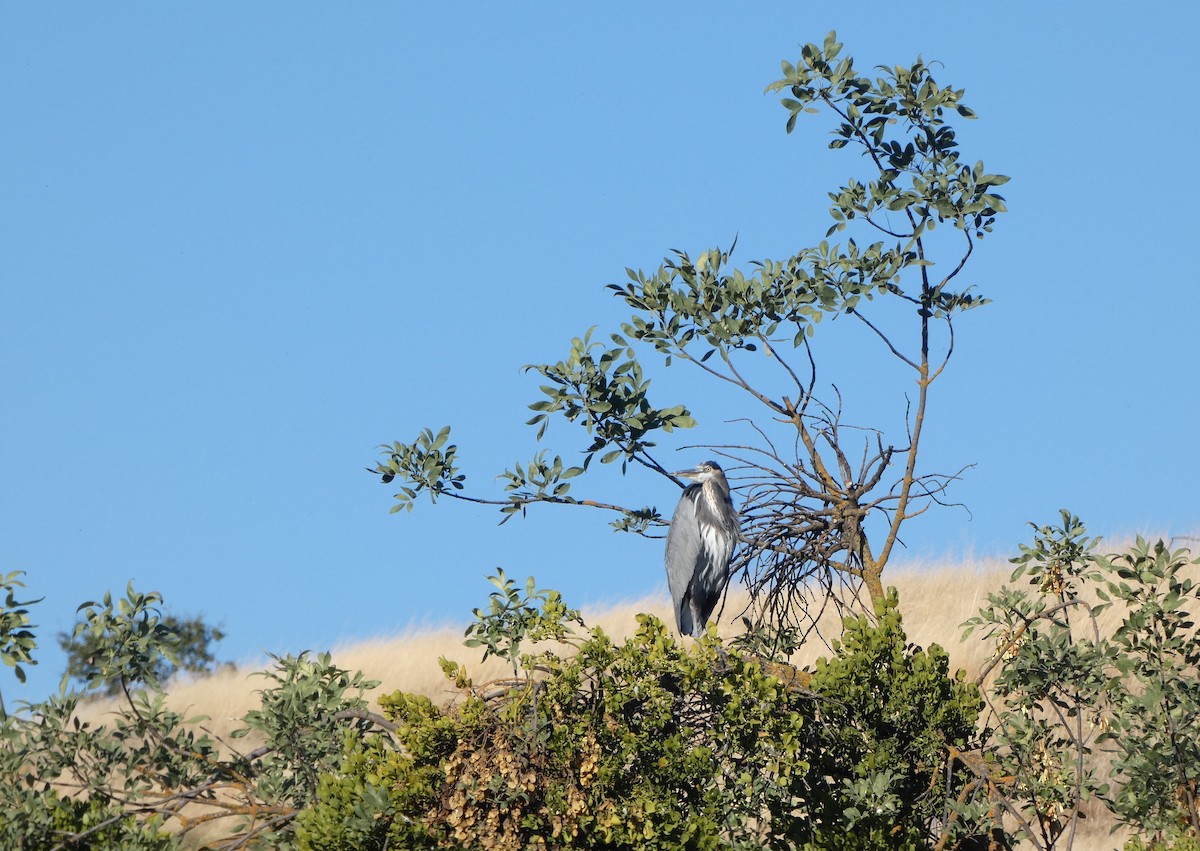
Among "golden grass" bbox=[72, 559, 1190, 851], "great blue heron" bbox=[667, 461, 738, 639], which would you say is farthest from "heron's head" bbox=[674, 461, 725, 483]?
"golden grass" bbox=[72, 559, 1190, 851]

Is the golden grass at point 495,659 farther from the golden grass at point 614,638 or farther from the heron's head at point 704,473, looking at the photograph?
the heron's head at point 704,473

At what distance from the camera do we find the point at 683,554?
9.98 meters

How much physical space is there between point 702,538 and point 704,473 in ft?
1.64

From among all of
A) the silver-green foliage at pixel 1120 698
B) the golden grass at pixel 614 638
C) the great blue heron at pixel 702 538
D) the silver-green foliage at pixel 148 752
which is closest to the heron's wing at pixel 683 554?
the great blue heron at pixel 702 538

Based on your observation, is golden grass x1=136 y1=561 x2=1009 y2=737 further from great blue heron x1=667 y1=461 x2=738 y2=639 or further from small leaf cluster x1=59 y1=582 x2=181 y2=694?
small leaf cluster x1=59 y1=582 x2=181 y2=694

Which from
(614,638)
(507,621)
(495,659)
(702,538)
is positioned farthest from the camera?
(614,638)

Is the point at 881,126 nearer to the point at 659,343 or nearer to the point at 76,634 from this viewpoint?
the point at 659,343

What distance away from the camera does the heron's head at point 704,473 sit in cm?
995

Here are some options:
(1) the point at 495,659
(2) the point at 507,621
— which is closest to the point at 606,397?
(2) the point at 507,621

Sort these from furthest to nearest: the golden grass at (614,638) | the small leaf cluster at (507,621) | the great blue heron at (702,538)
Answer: the golden grass at (614,638), the great blue heron at (702,538), the small leaf cluster at (507,621)

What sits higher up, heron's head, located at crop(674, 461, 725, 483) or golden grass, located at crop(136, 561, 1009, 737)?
golden grass, located at crop(136, 561, 1009, 737)

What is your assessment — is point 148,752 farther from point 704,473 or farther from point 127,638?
point 704,473

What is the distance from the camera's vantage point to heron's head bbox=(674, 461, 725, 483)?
9.95 meters

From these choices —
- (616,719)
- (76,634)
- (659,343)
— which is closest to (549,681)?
(616,719)
